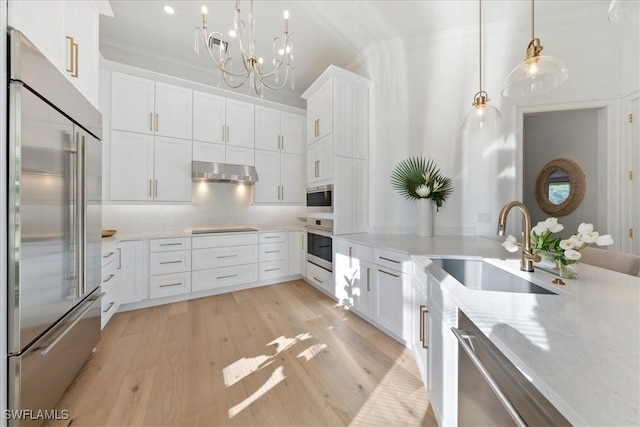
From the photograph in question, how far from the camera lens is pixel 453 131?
9.10 ft

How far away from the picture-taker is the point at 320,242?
3102 millimetres

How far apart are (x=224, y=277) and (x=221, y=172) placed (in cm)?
146

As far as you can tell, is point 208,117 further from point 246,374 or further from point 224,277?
point 246,374

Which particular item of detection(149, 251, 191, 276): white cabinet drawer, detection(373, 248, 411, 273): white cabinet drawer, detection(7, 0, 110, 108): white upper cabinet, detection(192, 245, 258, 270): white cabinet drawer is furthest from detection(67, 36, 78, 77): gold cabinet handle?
detection(373, 248, 411, 273): white cabinet drawer

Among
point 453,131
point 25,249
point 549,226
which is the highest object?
point 453,131

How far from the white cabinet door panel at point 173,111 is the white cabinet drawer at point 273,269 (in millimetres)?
2090

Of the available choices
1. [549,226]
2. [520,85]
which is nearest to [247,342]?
[549,226]

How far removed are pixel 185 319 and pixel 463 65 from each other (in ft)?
14.1

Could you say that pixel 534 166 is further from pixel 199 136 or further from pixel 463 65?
pixel 199 136

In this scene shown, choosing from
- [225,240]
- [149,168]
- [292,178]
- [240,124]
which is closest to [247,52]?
[240,124]

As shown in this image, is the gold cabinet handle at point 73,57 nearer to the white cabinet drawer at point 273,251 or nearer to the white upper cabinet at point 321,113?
the white upper cabinet at point 321,113

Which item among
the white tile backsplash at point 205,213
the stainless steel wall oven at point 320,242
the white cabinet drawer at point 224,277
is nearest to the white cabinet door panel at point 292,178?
the white tile backsplash at point 205,213

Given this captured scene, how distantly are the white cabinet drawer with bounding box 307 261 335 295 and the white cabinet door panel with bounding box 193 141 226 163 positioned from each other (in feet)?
6.67

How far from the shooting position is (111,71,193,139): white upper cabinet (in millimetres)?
2680
